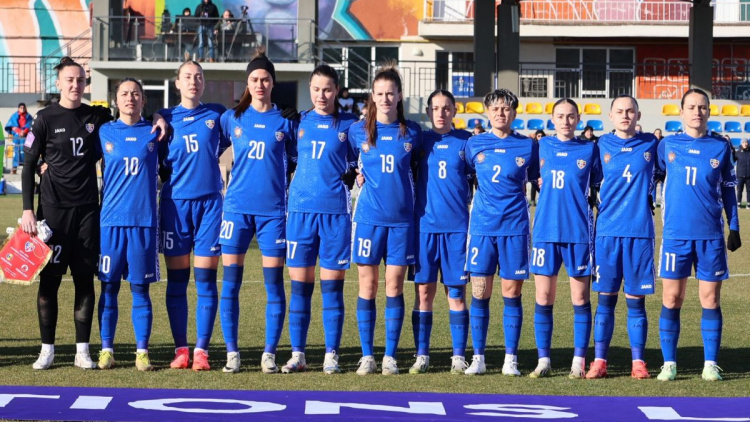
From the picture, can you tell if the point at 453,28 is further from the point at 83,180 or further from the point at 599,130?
the point at 83,180

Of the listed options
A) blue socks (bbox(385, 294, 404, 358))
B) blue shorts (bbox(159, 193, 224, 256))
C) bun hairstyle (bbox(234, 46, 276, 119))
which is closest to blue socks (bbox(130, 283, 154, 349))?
blue shorts (bbox(159, 193, 224, 256))

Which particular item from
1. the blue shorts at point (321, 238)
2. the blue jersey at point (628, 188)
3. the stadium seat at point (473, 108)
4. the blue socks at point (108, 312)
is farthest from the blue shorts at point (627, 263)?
the stadium seat at point (473, 108)

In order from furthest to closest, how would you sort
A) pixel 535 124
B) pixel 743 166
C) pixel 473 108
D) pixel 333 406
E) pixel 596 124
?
pixel 596 124, pixel 473 108, pixel 535 124, pixel 743 166, pixel 333 406

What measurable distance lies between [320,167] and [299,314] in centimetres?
95

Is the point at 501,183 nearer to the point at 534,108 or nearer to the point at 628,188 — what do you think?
the point at 628,188

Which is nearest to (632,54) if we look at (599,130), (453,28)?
(453,28)

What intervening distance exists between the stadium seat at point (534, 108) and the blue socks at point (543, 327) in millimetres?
24461

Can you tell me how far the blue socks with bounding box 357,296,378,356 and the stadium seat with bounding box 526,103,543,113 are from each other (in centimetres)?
2459

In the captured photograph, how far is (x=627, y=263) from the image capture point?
7.20 metres

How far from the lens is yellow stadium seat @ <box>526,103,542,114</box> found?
3134 centimetres

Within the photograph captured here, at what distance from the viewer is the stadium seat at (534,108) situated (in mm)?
31344

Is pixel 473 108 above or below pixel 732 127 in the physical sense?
above

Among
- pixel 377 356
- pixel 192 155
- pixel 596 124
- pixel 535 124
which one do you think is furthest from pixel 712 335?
pixel 596 124

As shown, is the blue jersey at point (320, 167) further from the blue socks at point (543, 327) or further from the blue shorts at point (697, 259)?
the blue shorts at point (697, 259)
